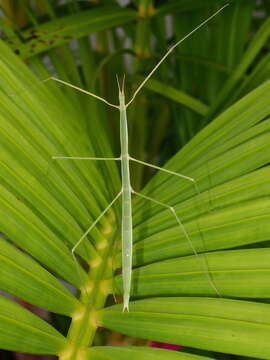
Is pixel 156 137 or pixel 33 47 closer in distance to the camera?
pixel 33 47

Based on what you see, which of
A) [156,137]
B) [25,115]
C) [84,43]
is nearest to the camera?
[25,115]

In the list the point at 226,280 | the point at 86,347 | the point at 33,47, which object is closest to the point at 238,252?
the point at 226,280

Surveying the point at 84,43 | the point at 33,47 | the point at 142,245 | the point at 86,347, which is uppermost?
the point at 84,43

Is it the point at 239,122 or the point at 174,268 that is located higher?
the point at 239,122

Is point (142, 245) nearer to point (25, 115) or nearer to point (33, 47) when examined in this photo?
point (25, 115)

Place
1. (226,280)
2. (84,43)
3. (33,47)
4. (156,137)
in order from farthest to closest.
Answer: (156,137), (84,43), (33,47), (226,280)

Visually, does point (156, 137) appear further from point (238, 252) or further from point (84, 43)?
point (238, 252)
